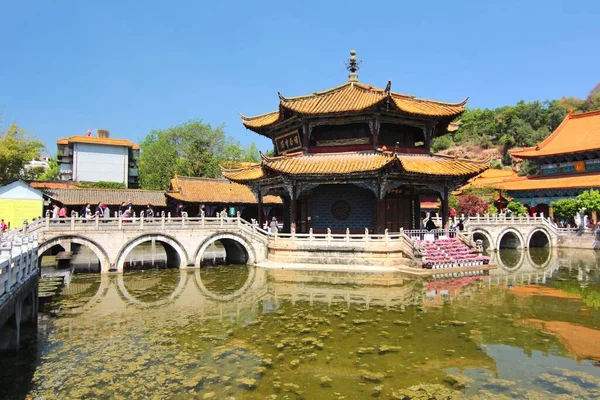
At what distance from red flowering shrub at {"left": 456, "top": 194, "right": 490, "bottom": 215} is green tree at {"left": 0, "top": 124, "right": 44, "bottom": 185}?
38.9 meters

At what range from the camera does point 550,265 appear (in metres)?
26.5

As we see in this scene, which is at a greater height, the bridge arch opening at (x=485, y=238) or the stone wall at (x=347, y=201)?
the stone wall at (x=347, y=201)

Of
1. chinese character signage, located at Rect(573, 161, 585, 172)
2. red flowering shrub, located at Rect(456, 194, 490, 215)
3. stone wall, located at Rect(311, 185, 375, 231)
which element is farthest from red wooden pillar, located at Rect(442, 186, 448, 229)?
chinese character signage, located at Rect(573, 161, 585, 172)

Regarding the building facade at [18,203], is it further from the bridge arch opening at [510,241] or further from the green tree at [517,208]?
the green tree at [517,208]

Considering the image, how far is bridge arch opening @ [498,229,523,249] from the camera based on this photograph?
36031 mm

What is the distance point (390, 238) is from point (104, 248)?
49.9ft

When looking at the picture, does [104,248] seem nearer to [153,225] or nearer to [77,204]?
[153,225]

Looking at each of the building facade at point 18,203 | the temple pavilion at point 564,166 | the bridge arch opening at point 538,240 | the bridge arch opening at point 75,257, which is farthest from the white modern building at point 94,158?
the bridge arch opening at point 538,240

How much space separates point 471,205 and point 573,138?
11884 millimetres

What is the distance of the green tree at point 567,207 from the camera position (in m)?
35.6

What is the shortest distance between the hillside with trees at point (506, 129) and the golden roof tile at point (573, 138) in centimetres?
3263

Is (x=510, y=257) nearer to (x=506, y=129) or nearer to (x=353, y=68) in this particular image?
(x=353, y=68)

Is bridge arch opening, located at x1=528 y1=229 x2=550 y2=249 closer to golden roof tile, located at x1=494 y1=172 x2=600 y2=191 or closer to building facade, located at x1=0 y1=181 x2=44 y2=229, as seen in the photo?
golden roof tile, located at x1=494 y1=172 x2=600 y2=191

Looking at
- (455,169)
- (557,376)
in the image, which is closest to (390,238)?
(455,169)
